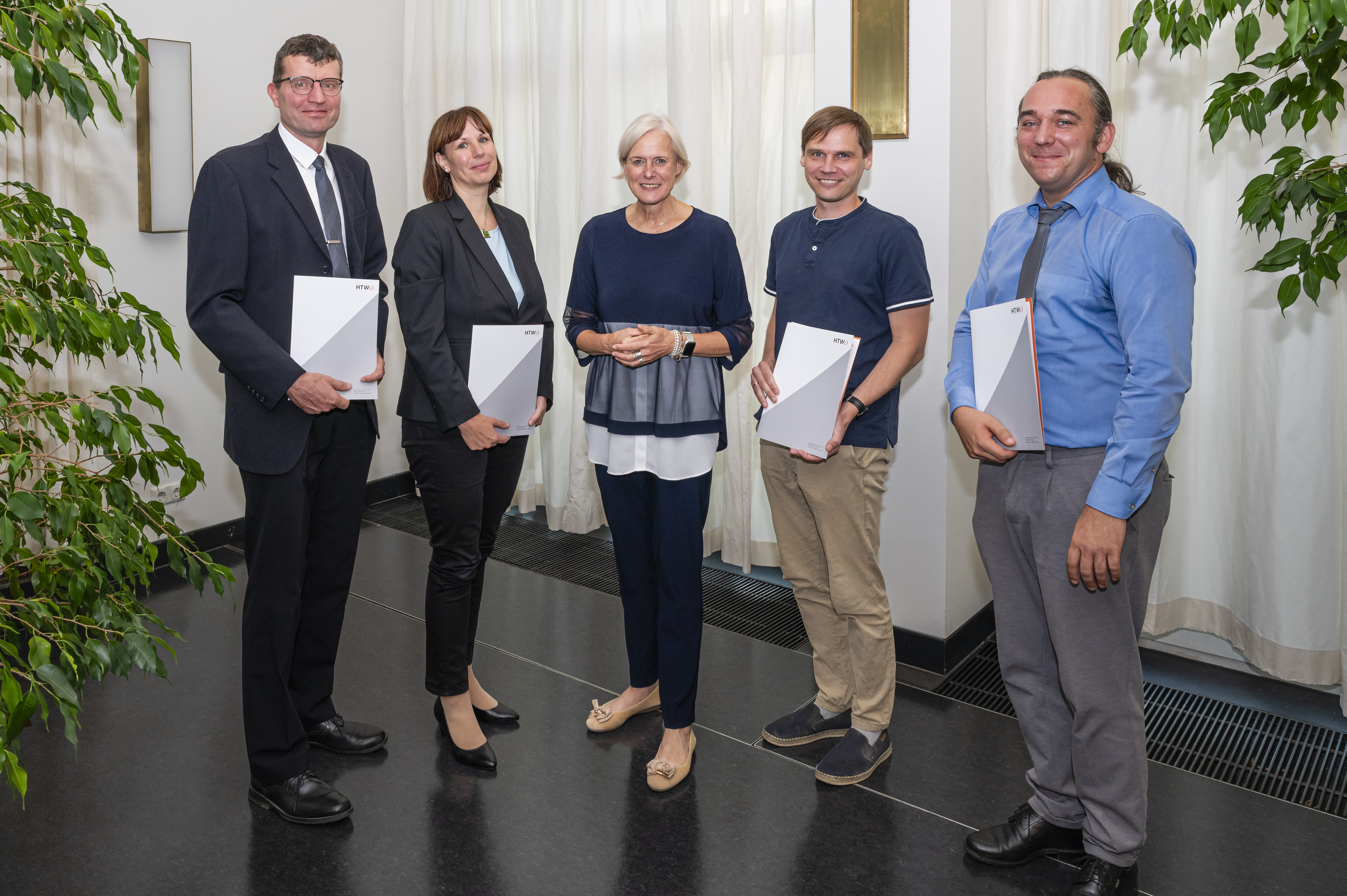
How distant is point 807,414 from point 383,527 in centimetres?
274

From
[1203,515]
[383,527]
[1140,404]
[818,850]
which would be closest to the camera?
[1140,404]

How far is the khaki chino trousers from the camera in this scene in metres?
2.40

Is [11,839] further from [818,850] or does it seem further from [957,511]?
[957,511]

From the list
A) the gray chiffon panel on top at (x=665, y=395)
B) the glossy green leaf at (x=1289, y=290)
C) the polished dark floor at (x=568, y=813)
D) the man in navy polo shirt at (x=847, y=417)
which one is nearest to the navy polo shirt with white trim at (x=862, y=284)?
the man in navy polo shirt at (x=847, y=417)

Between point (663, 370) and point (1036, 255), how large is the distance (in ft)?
2.79

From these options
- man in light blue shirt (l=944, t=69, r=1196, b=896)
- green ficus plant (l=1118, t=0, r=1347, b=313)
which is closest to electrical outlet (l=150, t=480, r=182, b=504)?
man in light blue shirt (l=944, t=69, r=1196, b=896)

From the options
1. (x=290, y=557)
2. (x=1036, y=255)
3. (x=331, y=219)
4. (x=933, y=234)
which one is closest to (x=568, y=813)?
(x=290, y=557)

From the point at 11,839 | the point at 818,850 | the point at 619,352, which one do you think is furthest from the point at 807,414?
the point at 11,839

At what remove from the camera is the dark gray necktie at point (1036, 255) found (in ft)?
6.16

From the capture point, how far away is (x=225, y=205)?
6.77ft

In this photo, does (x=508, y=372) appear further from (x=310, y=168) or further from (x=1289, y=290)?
(x=1289, y=290)

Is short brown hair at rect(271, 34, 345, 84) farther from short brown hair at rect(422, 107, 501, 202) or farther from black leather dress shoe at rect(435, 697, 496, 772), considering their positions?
black leather dress shoe at rect(435, 697, 496, 772)

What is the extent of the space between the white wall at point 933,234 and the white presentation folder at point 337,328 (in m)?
1.52

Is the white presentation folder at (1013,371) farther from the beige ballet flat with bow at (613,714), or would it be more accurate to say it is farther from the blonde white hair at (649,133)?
the beige ballet flat with bow at (613,714)
